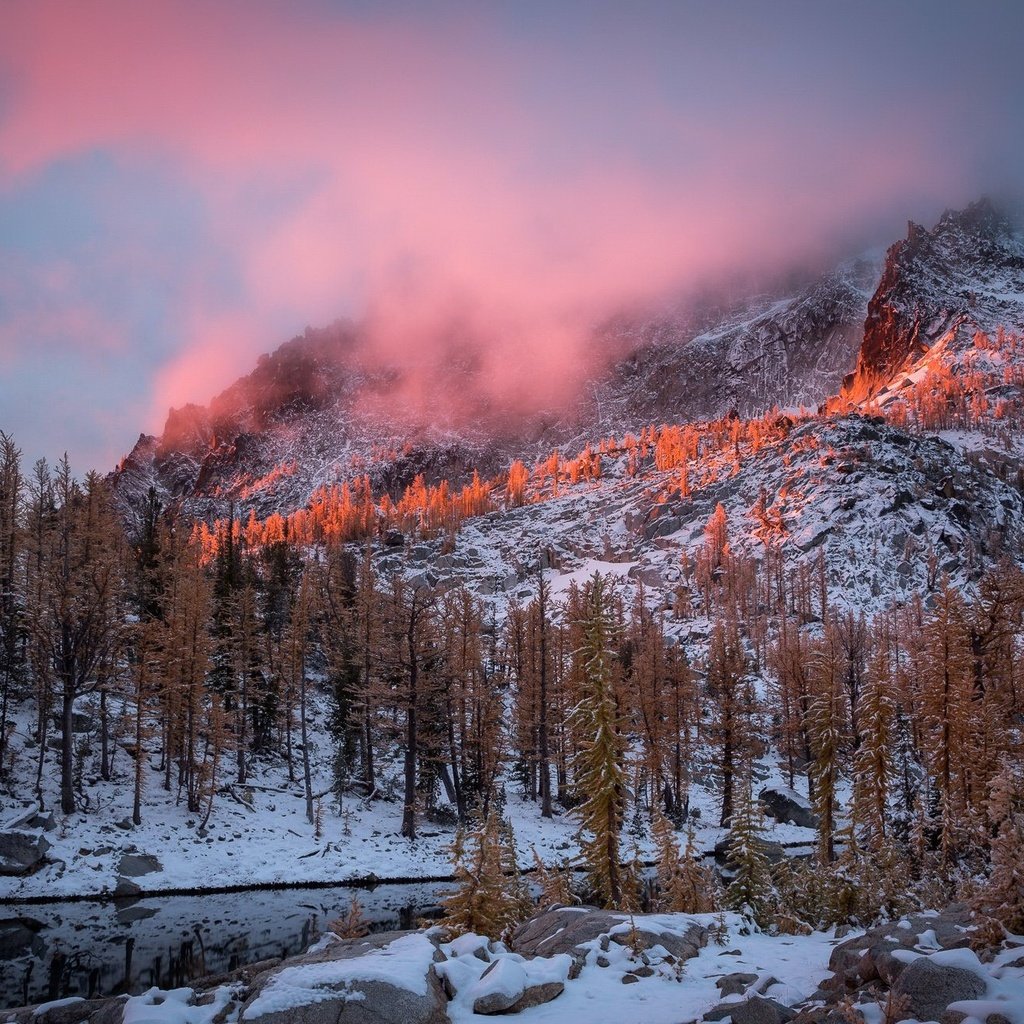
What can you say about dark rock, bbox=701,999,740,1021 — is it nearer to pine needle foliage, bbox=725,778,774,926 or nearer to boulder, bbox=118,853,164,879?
pine needle foliage, bbox=725,778,774,926

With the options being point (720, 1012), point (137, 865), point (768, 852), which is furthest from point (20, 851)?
point (768, 852)

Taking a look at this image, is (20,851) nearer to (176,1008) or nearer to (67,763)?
(67,763)

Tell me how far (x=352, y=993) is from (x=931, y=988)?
22.4 feet

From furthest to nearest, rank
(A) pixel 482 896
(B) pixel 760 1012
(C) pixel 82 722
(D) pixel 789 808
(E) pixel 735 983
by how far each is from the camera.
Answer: (D) pixel 789 808 → (C) pixel 82 722 → (A) pixel 482 896 → (E) pixel 735 983 → (B) pixel 760 1012

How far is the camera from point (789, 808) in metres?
44.6

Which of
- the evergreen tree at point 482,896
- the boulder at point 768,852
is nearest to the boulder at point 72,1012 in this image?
the evergreen tree at point 482,896

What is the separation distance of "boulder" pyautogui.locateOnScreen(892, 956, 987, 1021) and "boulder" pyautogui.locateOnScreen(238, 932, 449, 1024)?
554cm

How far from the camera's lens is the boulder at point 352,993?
319 inches

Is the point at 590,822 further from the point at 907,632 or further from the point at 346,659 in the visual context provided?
the point at 907,632

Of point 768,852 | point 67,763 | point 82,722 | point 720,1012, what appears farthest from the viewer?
point 82,722

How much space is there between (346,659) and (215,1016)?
36.4 meters

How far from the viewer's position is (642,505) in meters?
166

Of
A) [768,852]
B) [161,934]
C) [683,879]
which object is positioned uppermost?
[683,879]

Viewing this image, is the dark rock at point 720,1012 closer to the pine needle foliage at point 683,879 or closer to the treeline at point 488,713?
the treeline at point 488,713
